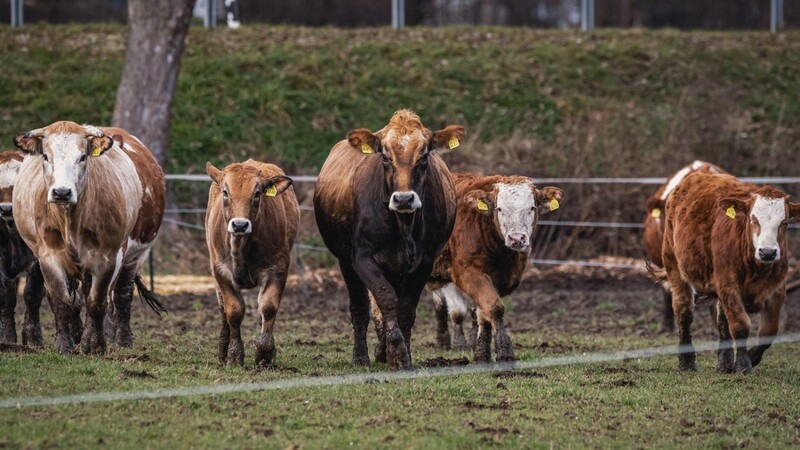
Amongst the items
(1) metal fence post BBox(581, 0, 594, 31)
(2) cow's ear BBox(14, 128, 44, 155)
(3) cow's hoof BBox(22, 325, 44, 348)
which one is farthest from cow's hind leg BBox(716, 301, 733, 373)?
(1) metal fence post BBox(581, 0, 594, 31)

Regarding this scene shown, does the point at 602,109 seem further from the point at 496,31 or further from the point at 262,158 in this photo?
the point at 262,158

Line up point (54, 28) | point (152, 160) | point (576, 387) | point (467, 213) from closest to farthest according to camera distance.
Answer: point (576, 387) → point (467, 213) → point (152, 160) → point (54, 28)

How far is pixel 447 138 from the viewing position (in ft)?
33.2

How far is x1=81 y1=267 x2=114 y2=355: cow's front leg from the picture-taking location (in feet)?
33.0

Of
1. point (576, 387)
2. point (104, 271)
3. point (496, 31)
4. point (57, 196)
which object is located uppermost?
point (496, 31)

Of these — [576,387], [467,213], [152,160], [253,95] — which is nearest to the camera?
[576,387]

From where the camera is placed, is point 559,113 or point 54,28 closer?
point 559,113

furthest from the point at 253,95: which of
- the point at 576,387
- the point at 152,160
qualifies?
the point at 576,387

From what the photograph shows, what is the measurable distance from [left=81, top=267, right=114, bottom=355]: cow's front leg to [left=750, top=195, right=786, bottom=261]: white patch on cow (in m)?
5.21

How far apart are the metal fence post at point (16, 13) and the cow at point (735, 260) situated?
18.0 metres

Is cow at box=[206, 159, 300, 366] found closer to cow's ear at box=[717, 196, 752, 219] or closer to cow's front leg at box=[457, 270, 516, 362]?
cow's front leg at box=[457, 270, 516, 362]

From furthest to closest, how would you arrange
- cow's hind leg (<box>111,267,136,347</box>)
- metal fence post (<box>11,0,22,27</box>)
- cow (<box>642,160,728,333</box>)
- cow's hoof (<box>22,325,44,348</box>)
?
metal fence post (<box>11,0,22,27</box>)
cow (<box>642,160,728,333</box>)
cow's hind leg (<box>111,267,136,347</box>)
cow's hoof (<box>22,325,44,348</box>)

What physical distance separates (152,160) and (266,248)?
10.2 feet

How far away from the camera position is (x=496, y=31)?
2658cm
